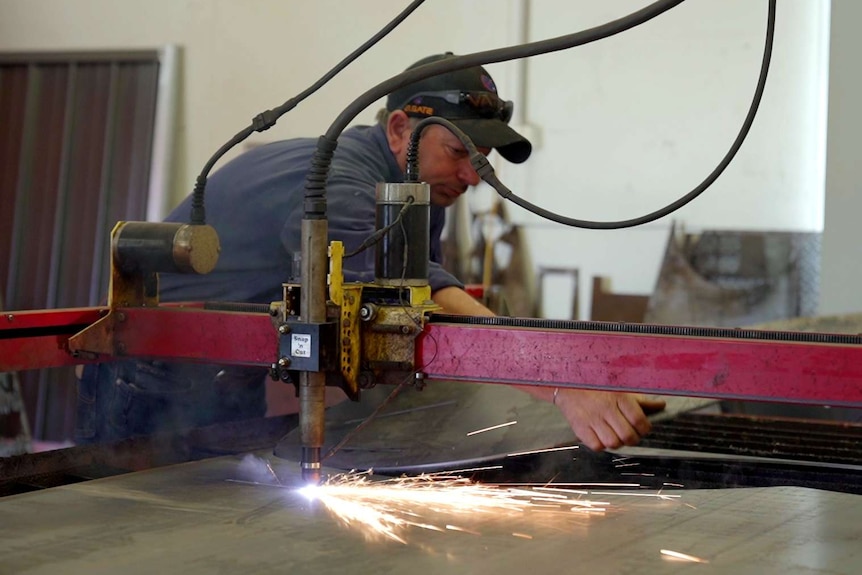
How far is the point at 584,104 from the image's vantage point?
4668mm

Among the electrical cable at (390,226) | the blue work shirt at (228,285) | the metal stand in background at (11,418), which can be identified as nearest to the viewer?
the electrical cable at (390,226)

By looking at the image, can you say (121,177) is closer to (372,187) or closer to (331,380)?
(372,187)

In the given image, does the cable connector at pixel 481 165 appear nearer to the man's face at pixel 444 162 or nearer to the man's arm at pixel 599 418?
the man's arm at pixel 599 418

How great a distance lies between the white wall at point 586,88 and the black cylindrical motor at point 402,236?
10.3 feet

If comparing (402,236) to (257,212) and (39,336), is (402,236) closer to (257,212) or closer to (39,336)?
(39,336)

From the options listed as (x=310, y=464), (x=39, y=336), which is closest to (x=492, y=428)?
(x=310, y=464)

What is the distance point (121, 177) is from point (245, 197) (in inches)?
114

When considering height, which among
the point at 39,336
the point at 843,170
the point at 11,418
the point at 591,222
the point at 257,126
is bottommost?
the point at 11,418

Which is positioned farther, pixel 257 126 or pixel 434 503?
pixel 257 126

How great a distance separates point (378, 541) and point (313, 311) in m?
0.33

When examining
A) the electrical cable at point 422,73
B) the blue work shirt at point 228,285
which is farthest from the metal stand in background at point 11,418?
the electrical cable at point 422,73

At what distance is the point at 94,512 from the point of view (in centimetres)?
141

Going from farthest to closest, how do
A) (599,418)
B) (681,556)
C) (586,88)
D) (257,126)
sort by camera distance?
(586,88) < (599,418) < (257,126) < (681,556)

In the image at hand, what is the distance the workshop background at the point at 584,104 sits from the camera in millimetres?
4340
